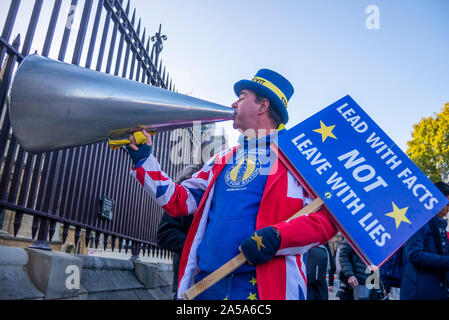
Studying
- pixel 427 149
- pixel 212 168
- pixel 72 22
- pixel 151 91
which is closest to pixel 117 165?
pixel 72 22

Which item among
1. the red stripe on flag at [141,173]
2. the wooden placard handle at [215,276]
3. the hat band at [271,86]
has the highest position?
the hat band at [271,86]

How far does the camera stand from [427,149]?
56.7 feet

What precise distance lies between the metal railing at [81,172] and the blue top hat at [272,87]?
1.60m

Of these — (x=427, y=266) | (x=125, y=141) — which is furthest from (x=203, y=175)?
(x=427, y=266)

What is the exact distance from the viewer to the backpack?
3.27 m

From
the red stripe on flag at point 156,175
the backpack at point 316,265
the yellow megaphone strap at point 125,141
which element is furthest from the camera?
the backpack at point 316,265

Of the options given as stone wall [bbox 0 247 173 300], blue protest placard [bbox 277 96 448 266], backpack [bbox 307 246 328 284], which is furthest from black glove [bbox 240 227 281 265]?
backpack [bbox 307 246 328 284]

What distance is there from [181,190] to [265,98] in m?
0.85

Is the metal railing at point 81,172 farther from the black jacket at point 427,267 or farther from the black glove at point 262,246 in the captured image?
the black jacket at point 427,267

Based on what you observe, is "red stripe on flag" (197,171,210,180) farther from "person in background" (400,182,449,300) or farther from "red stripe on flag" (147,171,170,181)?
"person in background" (400,182,449,300)

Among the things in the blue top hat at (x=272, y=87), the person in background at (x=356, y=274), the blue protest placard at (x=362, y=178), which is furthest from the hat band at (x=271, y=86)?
the person in background at (x=356, y=274)

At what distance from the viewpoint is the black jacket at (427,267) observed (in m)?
3.31

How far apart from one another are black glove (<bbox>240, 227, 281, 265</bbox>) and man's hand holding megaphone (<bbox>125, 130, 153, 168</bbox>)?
0.72m

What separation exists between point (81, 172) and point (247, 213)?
214cm
